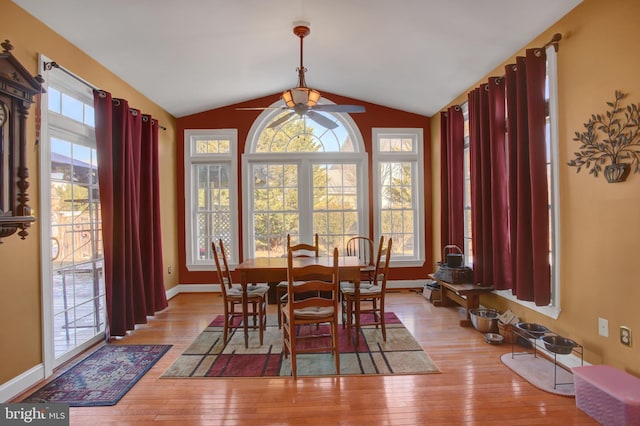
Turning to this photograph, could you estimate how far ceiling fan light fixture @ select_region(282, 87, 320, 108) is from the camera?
304 cm

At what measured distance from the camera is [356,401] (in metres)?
2.37

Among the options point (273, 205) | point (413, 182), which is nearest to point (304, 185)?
point (273, 205)

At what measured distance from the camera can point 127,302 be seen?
12.1 ft

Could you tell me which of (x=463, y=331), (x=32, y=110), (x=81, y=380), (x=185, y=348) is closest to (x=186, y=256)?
(x=185, y=348)

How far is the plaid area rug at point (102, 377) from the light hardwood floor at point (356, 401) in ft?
0.28

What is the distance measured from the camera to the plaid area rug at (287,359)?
2812 millimetres

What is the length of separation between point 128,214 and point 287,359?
88.0 inches

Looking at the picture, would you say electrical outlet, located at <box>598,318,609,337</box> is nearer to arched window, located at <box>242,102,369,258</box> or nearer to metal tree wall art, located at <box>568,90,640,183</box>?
metal tree wall art, located at <box>568,90,640,183</box>

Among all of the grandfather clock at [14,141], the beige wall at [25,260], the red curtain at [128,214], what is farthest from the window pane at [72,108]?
the grandfather clock at [14,141]

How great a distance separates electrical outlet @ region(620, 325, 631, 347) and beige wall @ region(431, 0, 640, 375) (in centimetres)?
4

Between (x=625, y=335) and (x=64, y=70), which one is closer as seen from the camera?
(x=625, y=335)

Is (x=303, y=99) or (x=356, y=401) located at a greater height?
(x=303, y=99)

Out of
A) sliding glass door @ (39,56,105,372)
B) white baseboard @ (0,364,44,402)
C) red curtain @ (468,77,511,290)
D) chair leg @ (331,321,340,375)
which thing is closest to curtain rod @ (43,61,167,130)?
sliding glass door @ (39,56,105,372)

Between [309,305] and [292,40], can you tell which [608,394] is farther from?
[292,40]
